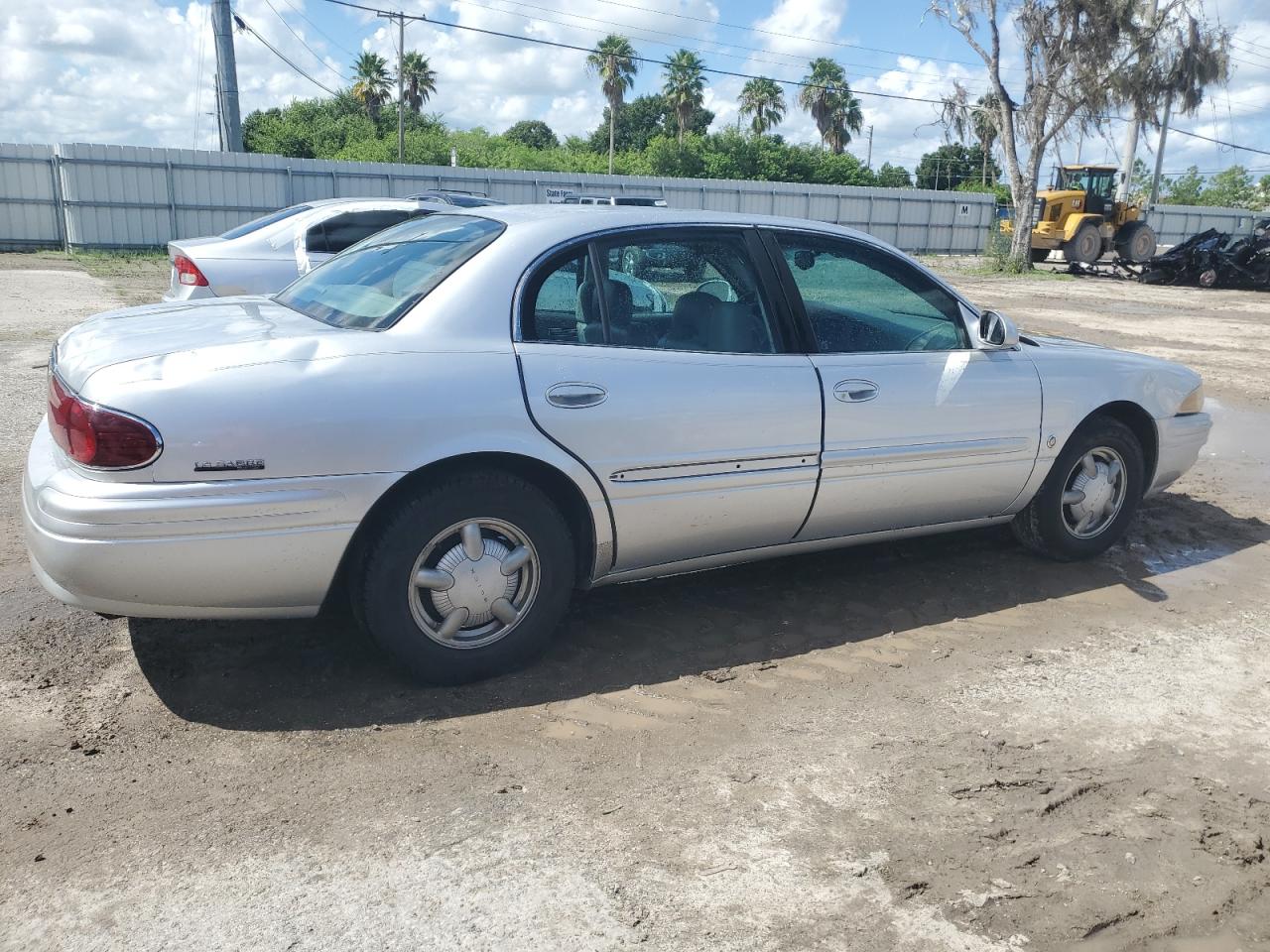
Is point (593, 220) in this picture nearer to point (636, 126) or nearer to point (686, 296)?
point (686, 296)

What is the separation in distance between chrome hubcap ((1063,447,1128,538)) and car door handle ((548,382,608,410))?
2.48 m

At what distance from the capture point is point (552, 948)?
2.33 meters

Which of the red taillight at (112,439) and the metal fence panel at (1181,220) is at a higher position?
the metal fence panel at (1181,220)

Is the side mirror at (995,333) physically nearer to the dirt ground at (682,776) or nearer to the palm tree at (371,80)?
the dirt ground at (682,776)

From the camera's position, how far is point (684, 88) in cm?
6103

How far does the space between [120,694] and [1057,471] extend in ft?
12.7

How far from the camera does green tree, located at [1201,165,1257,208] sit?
83125 millimetres

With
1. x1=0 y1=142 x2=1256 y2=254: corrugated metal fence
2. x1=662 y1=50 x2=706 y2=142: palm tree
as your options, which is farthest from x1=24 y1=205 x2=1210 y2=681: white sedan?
x1=662 y1=50 x2=706 y2=142: palm tree

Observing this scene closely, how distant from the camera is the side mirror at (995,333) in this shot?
4.34 m

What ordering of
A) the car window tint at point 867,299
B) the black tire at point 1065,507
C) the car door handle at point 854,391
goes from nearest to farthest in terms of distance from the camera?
the car door handle at point 854,391 → the car window tint at point 867,299 → the black tire at point 1065,507

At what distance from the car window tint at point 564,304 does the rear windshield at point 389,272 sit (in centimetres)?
26

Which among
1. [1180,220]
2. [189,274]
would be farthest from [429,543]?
[1180,220]

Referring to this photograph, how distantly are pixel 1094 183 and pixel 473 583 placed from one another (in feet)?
106

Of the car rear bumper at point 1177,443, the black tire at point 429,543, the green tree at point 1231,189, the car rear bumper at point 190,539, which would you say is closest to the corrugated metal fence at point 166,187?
the car rear bumper at point 1177,443
